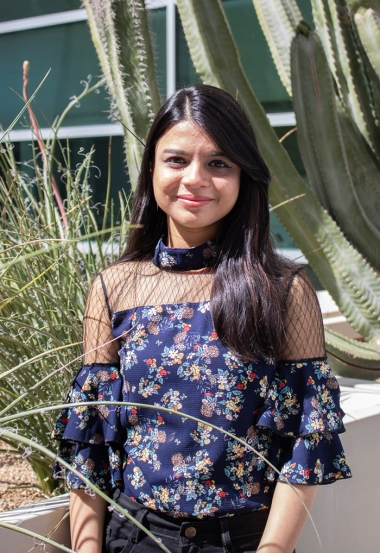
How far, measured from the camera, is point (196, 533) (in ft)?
4.58

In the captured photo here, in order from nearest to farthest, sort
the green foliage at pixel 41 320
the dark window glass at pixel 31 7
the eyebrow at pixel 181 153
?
the eyebrow at pixel 181 153, the green foliage at pixel 41 320, the dark window glass at pixel 31 7

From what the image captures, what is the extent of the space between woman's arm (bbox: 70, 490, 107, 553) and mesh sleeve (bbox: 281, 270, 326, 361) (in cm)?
55

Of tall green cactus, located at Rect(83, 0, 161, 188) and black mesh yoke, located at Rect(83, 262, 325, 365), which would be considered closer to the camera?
black mesh yoke, located at Rect(83, 262, 325, 365)

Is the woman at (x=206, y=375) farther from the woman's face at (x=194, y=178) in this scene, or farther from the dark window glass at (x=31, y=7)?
the dark window glass at (x=31, y=7)

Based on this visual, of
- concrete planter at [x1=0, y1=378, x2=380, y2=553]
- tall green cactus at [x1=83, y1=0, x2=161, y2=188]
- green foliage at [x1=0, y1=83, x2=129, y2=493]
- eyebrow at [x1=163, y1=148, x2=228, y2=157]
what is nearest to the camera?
eyebrow at [x1=163, y1=148, x2=228, y2=157]

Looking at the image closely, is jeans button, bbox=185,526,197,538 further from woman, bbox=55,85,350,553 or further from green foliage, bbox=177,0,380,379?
green foliage, bbox=177,0,380,379

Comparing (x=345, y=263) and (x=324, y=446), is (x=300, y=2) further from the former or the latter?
(x=324, y=446)

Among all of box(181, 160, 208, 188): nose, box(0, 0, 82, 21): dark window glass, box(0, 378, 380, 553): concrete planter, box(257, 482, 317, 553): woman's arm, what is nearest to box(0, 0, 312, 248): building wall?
box(0, 0, 82, 21): dark window glass

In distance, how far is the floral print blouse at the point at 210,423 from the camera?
4.59 feet

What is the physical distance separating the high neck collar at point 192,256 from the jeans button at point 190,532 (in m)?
0.57

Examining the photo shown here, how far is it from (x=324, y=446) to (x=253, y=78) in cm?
507

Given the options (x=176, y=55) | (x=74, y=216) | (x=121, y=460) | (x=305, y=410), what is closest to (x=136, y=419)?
(x=121, y=460)

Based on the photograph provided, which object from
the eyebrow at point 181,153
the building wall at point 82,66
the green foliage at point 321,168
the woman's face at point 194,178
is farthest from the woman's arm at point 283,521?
the building wall at point 82,66

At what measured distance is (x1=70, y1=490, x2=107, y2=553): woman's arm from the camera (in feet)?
5.01
